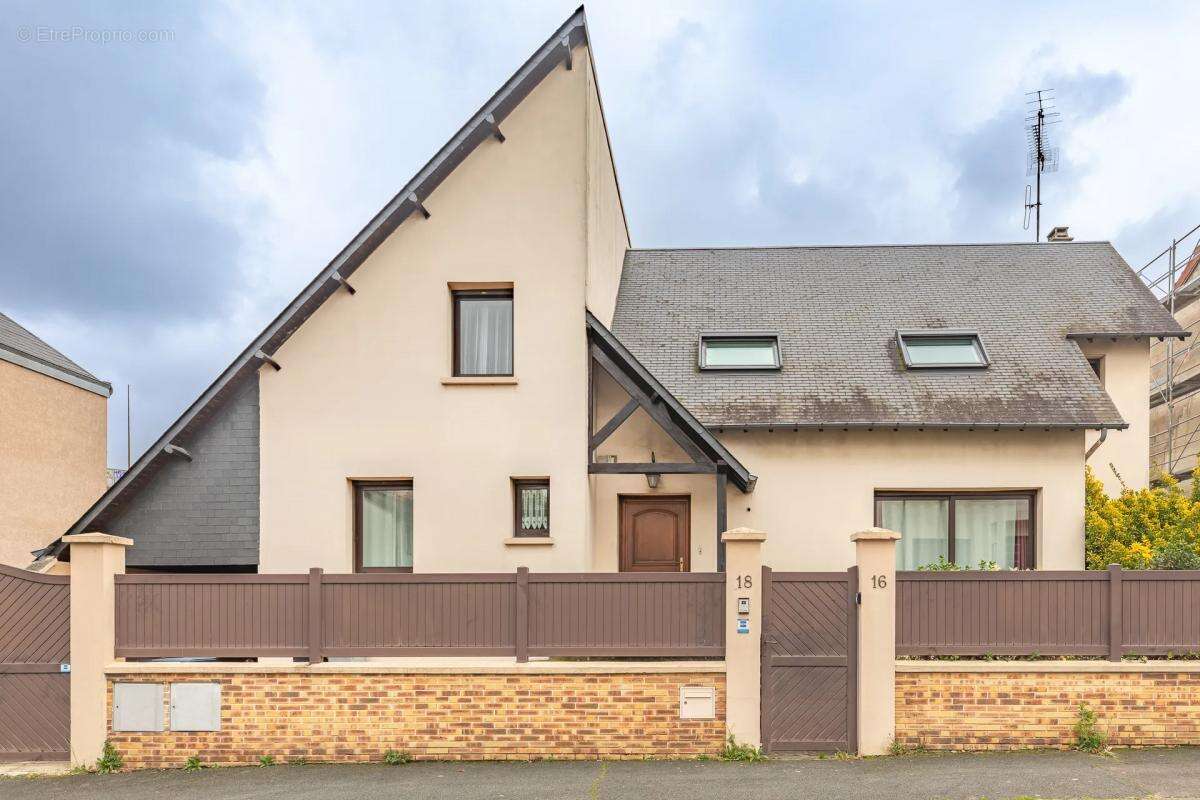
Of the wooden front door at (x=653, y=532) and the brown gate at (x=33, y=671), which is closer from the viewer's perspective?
the brown gate at (x=33, y=671)

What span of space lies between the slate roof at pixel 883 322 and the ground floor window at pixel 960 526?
1.25 meters

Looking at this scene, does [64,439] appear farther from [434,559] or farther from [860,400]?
[860,400]

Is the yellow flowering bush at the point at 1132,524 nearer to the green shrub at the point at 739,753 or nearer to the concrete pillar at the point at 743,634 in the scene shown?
the concrete pillar at the point at 743,634

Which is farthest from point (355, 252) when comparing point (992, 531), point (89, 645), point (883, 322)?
point (992, 531)

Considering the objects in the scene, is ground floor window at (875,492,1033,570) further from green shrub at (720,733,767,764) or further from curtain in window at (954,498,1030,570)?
green shrub at (720,733,767,764)

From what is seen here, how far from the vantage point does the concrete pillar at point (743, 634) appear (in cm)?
784

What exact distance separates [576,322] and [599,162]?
2624 mm

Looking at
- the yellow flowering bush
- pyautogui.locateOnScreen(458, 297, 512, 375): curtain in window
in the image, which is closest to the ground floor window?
the yellow flowering bush

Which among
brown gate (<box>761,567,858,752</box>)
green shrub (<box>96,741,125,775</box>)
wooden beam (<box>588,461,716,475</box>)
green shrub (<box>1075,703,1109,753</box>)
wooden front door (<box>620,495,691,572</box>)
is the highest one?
wooden beam (<box>588,461,716,475</box>)

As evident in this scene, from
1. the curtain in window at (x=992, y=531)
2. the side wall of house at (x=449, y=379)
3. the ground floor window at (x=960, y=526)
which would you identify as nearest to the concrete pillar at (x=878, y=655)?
the side wall of house at (x=449, y=379)

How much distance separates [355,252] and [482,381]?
2278mm

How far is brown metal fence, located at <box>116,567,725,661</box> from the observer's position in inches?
316

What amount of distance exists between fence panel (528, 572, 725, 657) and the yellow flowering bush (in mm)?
6132

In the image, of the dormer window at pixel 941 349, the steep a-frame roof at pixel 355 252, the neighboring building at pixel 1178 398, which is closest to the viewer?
the steep a-frame roof at pixel 355 252
